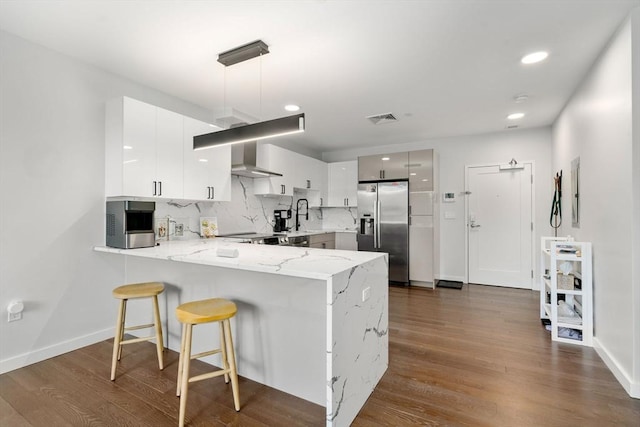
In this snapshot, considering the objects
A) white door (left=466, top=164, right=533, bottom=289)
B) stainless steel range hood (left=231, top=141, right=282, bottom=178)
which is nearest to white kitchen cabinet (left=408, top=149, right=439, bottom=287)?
white door (left=466, top=164, right=533, bottom=289)

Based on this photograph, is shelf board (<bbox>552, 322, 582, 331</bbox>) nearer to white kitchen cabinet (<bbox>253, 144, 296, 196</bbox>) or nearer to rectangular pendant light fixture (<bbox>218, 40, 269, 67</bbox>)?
rectangular pendant light fixture (<bbox>218, 40, 269, 67</bbox>)

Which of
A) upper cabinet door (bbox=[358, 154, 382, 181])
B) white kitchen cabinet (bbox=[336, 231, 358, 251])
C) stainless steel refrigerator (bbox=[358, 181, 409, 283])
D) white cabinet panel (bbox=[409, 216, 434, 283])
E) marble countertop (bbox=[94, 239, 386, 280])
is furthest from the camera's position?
white kitchen cabinet (bbox=[336, 231, 358, 251])

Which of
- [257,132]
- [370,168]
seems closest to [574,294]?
[257,132]

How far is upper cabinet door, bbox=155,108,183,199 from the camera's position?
2955 millimetres

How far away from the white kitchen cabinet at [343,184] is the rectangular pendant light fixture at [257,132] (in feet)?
11.6

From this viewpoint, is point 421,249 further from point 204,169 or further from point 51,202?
point 51,202

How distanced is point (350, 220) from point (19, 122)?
4.92 m

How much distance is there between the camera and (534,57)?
8.61 feet

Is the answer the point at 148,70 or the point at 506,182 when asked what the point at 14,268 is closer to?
the point at 148,70

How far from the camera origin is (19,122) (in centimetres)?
238

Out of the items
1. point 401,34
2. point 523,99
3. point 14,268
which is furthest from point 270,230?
point 523,99

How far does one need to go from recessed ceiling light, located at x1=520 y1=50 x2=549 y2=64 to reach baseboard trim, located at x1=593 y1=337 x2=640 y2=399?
2477 millimetres

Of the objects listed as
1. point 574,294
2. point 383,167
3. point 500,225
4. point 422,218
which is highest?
point 383,167

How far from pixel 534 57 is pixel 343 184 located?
12.2 ft
